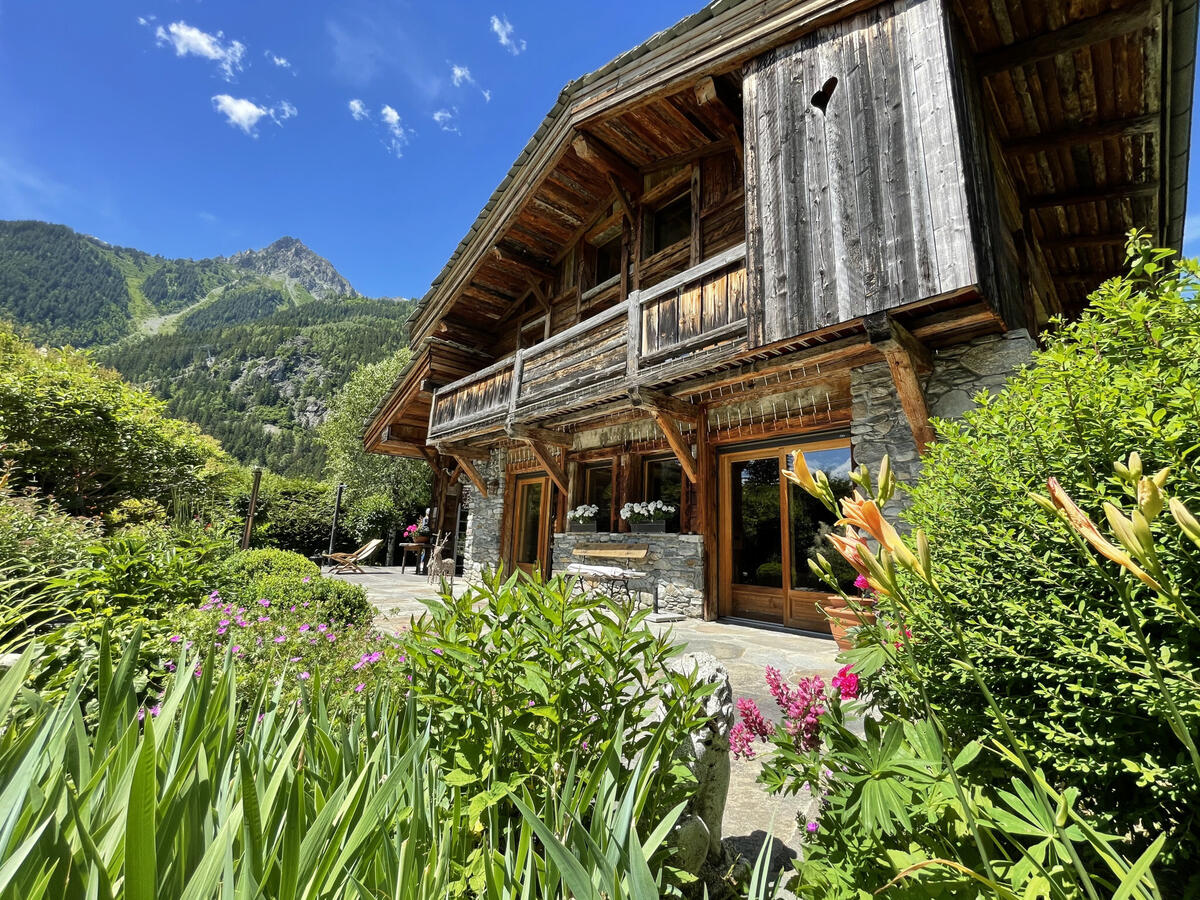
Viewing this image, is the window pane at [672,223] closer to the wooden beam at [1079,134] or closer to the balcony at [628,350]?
the balcony at [628,350]

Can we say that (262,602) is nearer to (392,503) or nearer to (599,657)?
(599,657)

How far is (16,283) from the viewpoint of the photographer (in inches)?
4537

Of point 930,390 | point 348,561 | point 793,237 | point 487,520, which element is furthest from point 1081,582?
point 348,561

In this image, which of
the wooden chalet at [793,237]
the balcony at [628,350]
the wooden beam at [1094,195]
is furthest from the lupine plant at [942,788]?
the wooden beam at [1094,195]

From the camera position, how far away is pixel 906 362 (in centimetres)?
460

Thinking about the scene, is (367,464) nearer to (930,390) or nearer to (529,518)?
(529,518)

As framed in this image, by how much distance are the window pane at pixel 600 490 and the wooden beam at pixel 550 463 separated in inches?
15.4

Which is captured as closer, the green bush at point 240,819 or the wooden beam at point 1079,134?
the green bush at point 240,819

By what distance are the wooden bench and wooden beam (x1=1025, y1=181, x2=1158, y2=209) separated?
23.8ft

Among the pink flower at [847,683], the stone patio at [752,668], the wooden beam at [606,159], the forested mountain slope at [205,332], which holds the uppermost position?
the forested mountain slope at [205,332]

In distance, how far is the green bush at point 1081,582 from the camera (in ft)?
3.95

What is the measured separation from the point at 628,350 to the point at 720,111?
11.5 feet

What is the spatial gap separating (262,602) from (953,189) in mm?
6333

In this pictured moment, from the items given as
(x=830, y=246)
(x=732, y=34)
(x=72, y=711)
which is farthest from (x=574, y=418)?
(x=72, y=711)
